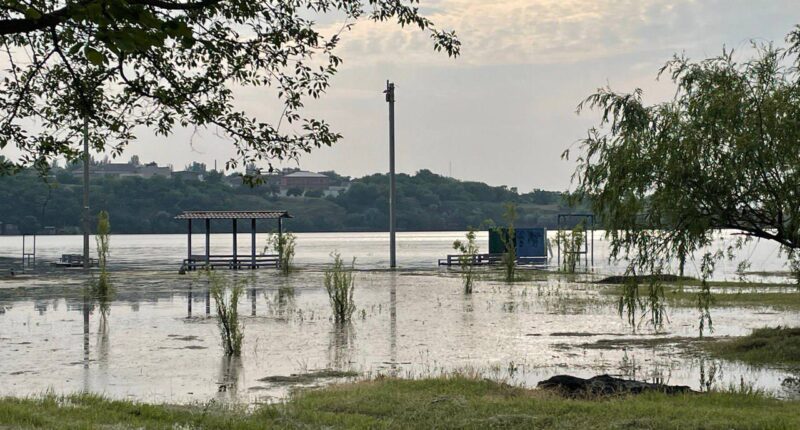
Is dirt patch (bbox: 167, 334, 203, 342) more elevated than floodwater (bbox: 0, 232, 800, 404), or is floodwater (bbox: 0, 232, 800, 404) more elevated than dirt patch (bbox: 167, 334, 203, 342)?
floodwater (bbox: 0, 232, 800, 404)

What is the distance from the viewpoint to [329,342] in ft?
57.4

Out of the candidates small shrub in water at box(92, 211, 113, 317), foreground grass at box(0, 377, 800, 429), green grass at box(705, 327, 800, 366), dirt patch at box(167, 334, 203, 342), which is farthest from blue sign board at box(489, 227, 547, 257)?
foreground grass at box(0, 377, 800, 429)

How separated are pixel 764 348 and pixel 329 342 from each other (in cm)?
743

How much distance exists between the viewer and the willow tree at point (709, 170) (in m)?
14.2

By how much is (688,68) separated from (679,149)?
232cm

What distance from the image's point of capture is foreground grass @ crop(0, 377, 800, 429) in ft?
30.1

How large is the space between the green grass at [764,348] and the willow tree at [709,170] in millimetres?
1345

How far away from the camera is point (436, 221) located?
618 ft

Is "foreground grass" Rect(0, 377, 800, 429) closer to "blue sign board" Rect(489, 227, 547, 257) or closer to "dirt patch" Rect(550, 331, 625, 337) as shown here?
"dirt patch" Rect(550, 331, 625, 337)

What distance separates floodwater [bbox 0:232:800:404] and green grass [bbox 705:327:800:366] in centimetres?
51

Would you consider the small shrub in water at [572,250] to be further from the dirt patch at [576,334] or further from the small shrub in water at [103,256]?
the dirt patch at [576,334]

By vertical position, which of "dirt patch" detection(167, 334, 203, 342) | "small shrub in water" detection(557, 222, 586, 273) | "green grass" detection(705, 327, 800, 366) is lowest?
"dirt patch" detection(167, 334, 203, 342)

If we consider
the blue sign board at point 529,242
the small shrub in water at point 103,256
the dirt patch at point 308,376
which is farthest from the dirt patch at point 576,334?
the blue sign board at point 529,242

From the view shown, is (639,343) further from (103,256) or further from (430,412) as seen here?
(103,256)
